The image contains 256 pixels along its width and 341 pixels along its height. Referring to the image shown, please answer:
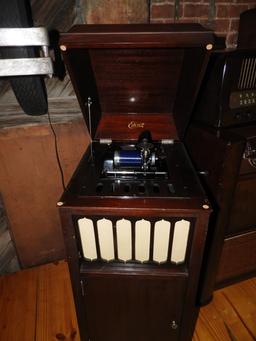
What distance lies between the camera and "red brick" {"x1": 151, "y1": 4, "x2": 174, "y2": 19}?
122 cm

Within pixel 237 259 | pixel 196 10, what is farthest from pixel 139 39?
pixel 237 259

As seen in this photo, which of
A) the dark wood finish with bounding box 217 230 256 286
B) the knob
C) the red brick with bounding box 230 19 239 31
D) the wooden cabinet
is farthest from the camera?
the red brick with bounding box 230 19 239 31

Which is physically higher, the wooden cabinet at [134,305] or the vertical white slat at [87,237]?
the vertical white slat at [87,237]

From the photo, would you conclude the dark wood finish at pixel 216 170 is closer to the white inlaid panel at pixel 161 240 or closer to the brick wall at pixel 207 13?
the white inlaid panel at pixel 161 240

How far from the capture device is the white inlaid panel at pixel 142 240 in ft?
2.66

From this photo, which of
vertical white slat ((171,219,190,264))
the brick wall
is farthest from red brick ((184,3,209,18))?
vertical white slat ((171,219,190,264))

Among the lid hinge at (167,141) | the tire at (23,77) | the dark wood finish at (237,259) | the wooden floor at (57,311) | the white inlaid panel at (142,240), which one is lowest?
the wooden floor at (57,311)

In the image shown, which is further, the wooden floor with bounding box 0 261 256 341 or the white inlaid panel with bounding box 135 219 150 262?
the wooden floor with bounding box 0 261 256 341

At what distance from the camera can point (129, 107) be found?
117cm

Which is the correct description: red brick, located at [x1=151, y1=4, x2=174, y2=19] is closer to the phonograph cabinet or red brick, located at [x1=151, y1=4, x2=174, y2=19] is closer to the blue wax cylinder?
the phonograph cabinet

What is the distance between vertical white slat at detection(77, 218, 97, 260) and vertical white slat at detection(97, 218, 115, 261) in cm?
3

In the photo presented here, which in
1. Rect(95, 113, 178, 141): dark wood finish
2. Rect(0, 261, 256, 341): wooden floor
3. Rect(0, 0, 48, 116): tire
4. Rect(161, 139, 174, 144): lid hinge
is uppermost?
Rect(0, 0, 48, 116): tire

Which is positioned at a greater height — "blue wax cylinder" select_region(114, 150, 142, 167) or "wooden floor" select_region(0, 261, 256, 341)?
"blue wax cylinder" select_region(114, 150, 142, 167)

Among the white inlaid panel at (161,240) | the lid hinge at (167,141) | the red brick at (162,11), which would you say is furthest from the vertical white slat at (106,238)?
the red brick at (162,11)
